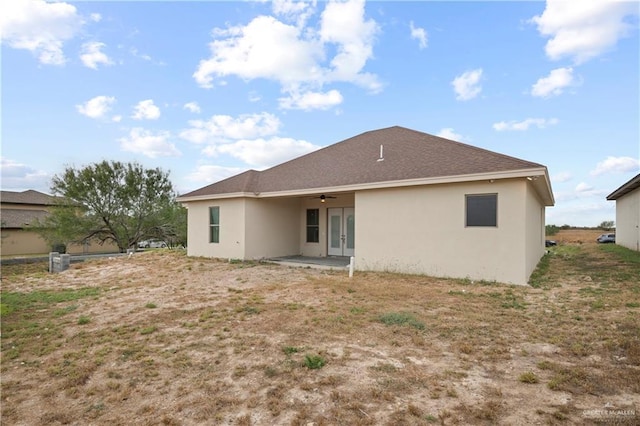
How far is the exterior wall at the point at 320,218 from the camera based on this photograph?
1365 cm

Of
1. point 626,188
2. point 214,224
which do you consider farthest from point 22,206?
point 626,188

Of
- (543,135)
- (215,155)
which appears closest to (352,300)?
(543,135)

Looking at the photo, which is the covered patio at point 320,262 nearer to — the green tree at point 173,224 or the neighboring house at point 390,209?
the neighboring house at point 390,209

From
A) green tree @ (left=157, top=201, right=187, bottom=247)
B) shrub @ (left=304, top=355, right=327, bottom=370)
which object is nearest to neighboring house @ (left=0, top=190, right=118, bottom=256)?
green tree @ (left=157, top=201, right=187, bottom=247)

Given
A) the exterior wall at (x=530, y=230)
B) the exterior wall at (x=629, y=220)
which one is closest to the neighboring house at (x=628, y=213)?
the exterior wall at (x=629, y=220)

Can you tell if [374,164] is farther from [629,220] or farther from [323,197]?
[629,220]

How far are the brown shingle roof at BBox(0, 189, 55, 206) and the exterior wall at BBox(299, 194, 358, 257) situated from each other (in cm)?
2967

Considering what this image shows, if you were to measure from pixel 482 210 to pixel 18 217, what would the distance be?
38460 mm

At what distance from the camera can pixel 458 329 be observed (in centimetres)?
488

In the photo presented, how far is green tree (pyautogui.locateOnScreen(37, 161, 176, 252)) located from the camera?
2062 cm

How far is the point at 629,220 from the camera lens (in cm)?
1866

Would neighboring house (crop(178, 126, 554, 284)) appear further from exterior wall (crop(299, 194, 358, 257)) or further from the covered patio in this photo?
the covered patio

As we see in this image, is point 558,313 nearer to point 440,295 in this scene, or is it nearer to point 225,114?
point 440,295

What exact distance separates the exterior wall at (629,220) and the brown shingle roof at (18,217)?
40.7 metres
